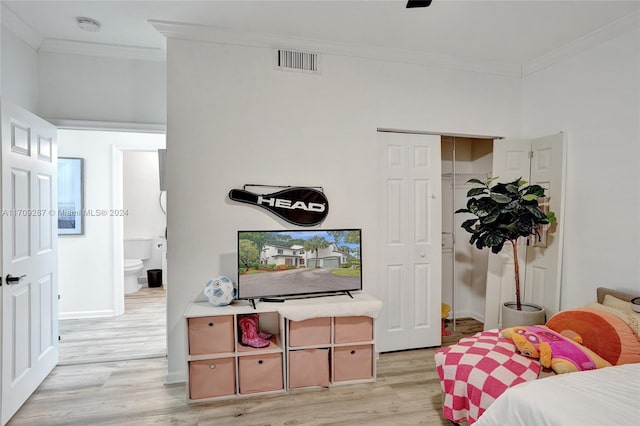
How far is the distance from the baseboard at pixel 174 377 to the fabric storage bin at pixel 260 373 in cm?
54

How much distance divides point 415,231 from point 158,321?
10.2ft

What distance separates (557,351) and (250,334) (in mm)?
1940

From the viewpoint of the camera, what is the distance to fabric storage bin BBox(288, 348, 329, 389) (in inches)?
101

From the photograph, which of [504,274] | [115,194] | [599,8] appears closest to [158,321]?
[115,194]

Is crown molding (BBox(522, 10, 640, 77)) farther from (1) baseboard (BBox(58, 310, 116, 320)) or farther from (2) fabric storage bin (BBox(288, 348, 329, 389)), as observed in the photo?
(1) baseboard (BBox(58, 310, 116, 320))

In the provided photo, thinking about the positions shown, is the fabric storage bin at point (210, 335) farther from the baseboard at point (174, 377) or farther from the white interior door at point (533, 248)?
the white interior door at point (533, 248)

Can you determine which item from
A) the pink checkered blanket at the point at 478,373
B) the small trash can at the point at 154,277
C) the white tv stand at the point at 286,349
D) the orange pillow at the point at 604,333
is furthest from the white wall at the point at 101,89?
the orange pillow at the point at 604,333

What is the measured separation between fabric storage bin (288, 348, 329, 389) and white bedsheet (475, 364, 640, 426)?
3.93 feet

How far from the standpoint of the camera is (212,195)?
277cm

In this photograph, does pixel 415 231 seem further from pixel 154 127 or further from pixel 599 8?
pixel 154 127

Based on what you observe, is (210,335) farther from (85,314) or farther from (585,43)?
(585,43)

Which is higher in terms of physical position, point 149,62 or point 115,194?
point 149,62

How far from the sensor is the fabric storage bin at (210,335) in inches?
94.8

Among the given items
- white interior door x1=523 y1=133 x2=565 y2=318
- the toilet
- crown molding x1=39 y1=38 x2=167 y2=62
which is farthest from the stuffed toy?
the toilet
